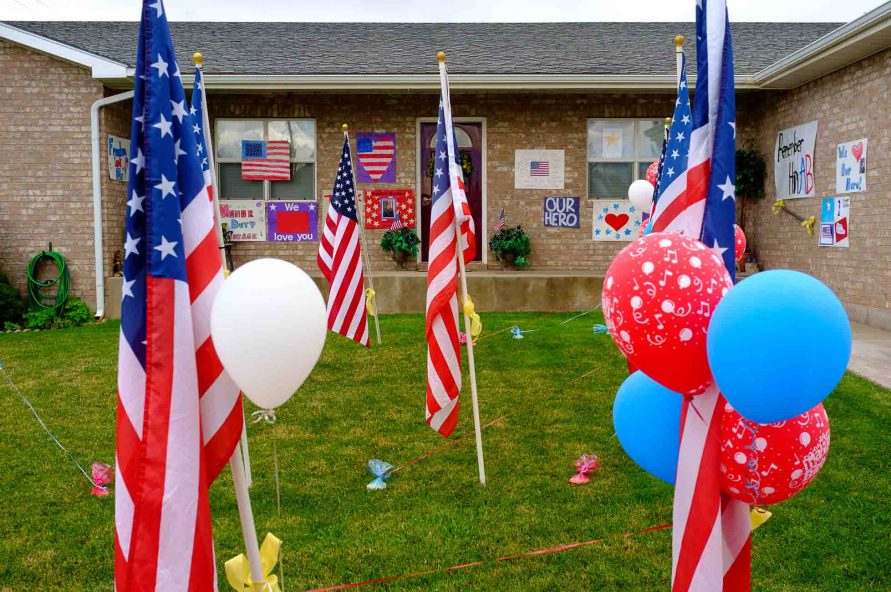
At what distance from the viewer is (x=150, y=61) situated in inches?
88.7

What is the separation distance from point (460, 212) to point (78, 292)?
862 cm

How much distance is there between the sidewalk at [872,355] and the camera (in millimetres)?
6566

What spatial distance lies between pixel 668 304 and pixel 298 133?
424 inches

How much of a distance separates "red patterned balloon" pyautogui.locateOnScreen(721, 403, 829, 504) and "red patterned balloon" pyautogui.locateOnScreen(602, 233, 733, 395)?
7.5 inches

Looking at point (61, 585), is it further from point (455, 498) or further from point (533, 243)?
point (533, 243)

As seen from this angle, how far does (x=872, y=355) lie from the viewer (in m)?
7.32

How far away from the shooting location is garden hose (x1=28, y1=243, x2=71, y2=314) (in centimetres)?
1120

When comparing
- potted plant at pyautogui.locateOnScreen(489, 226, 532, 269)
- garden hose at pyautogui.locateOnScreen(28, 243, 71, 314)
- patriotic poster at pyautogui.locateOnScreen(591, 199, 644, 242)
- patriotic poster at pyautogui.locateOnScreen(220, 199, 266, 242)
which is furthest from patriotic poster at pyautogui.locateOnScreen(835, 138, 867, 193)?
garden hose at pyautogui.locateOnScreen(28, 243, 71, 314)

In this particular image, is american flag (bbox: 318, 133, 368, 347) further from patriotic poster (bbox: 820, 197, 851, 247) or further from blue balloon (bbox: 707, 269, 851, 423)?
blue balloon (bbox: 707, 269, 851, 423)

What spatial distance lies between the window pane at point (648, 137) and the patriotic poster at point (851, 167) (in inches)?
116

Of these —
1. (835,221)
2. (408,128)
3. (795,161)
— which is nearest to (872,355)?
(835,221)

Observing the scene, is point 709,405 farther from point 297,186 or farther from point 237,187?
point 237,187

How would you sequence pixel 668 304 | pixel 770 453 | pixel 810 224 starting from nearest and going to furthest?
1. pixel 668 304
2. pixel 770 453
3. pixel 810 224

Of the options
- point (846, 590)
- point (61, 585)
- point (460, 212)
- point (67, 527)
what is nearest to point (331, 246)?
point (460, 212)
